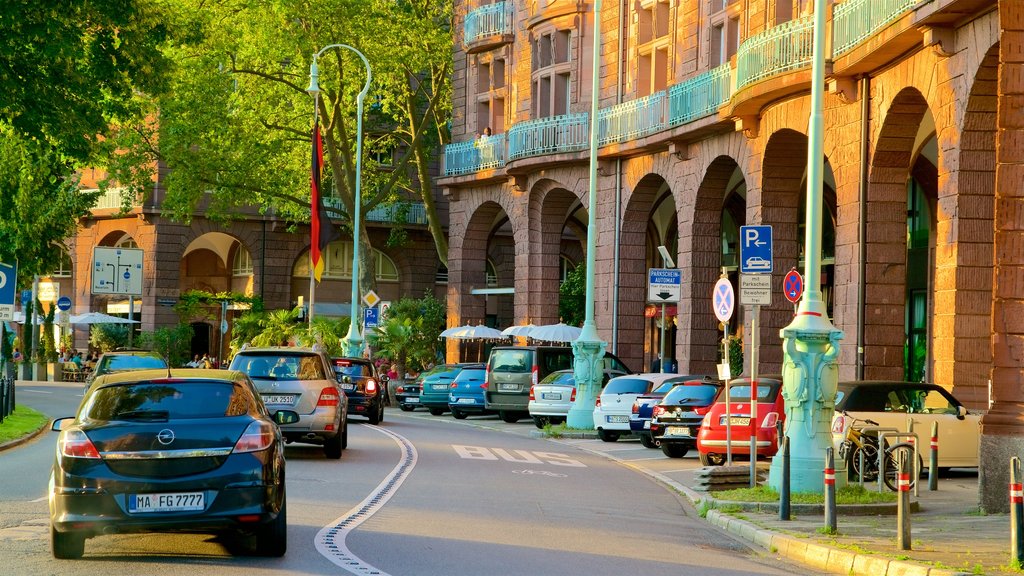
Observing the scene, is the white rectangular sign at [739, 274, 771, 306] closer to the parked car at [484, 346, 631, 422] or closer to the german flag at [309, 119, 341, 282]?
the parked car at [484, 346, 631, 422]

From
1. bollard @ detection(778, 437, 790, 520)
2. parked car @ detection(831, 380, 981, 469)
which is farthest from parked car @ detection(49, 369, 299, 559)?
parked car @ detection(831, 380, 981, 469)

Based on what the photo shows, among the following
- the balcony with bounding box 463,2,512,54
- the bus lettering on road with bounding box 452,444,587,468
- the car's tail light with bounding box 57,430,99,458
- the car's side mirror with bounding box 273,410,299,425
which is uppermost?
the balcony with bounding box 463,2,512,54

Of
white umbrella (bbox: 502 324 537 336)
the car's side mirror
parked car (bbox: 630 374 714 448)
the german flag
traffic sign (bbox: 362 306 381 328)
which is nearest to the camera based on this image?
the car's side mirror

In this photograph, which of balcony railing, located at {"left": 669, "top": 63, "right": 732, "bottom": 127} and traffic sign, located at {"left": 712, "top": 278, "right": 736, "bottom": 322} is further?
balcony railing, located at {"left": 669, "top": 63, "right": 732, "bottom": 127}

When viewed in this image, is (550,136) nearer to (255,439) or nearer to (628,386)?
(628,386)

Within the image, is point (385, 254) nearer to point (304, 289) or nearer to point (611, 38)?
point (304, 289)

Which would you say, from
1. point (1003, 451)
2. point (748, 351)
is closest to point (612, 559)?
point (1003, 451)

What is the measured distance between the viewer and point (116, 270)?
5928cm

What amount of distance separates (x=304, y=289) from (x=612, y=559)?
2360 inches

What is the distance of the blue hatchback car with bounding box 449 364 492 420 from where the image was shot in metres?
40.1

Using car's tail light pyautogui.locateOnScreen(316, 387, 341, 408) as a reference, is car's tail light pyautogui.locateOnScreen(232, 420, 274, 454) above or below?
above

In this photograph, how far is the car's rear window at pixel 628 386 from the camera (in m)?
30.0

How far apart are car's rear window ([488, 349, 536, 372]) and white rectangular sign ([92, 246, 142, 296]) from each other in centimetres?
2534

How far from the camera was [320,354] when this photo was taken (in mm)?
23719
